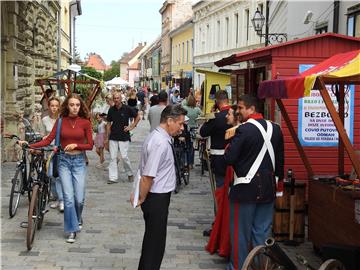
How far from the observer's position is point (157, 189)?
5.01 m

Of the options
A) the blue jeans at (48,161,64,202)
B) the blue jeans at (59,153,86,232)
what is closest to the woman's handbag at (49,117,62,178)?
the blue jeans at (59,153,86,232)

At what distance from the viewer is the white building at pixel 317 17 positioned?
1231cm

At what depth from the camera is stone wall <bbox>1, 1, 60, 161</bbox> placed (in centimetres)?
1394

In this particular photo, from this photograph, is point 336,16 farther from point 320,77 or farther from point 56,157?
point 320,77

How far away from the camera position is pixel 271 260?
421cm

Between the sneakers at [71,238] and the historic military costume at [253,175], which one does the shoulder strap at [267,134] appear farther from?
→ the sneakers at [71,238]

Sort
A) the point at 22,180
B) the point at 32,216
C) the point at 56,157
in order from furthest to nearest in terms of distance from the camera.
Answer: the point at 22,180, the point at 56,157, the point at 32,216

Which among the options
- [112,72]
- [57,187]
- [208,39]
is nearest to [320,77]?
[57,187]

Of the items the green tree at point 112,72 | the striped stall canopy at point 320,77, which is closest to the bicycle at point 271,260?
the striped stall canopy at point 320,77

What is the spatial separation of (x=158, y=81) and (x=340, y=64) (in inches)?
2941

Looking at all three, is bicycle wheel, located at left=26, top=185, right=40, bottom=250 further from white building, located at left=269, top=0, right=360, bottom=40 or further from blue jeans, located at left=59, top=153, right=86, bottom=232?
white building, located at left=269, top=0, right=360, bottom=40

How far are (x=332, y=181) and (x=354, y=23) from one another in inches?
271

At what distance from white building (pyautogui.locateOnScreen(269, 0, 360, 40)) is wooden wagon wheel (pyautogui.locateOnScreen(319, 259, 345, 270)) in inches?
329

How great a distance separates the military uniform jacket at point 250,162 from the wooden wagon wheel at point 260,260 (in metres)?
1.03
